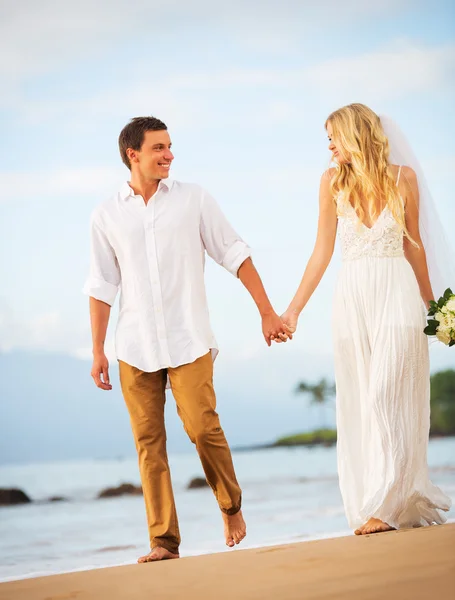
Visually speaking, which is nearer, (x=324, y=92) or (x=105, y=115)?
Result: (x=105, y=115)

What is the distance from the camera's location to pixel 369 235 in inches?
139

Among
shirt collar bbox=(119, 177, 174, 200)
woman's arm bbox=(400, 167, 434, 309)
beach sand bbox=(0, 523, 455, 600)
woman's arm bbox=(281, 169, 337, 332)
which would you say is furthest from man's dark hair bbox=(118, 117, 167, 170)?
beach sand bbox=(0, 523, 455, 600)

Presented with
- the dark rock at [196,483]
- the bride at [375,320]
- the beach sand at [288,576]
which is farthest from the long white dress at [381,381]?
the dark rock at [196,483]

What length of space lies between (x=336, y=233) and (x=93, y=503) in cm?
771

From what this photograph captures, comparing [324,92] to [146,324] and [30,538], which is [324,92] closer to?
[30,538]

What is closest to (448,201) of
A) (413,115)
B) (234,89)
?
(413,115)

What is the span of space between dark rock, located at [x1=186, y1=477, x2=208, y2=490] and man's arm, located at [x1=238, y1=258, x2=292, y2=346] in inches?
314

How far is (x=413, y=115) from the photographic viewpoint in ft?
34.9

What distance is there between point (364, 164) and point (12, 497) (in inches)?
331

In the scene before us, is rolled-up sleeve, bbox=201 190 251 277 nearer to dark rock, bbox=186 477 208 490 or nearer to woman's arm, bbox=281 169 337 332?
woman's arm, bbox=281 169 337 332

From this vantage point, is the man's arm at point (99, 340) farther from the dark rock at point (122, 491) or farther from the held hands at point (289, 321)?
the dark rock at point (122, 491)

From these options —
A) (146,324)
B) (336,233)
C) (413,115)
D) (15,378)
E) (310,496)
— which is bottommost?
(310,496)

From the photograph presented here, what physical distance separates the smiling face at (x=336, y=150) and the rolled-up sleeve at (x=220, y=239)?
0.47m

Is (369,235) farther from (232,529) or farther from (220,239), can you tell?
(232,529)
